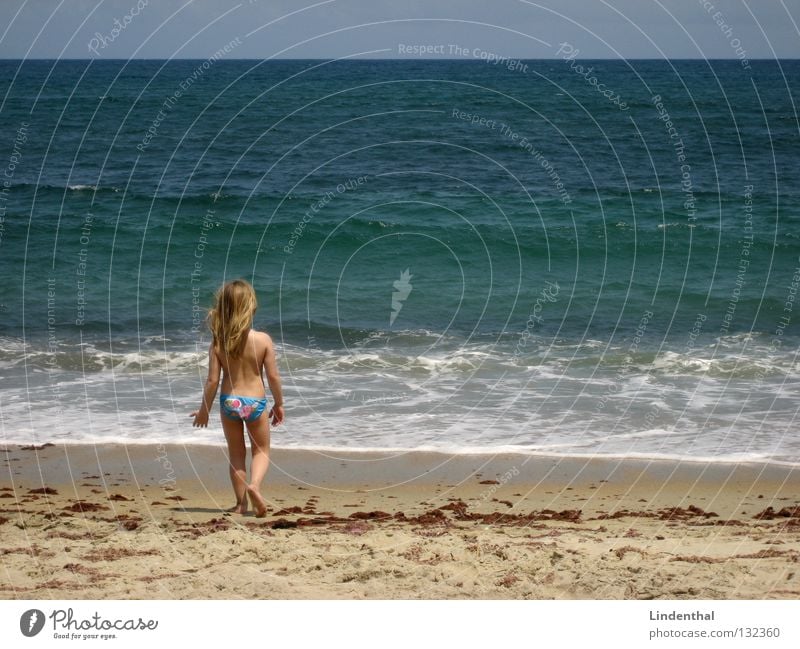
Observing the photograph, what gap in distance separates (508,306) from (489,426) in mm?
7560

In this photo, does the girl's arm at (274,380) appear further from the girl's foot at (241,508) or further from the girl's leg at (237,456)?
the girl's foot at (241,508)

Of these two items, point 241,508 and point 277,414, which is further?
point 241,508

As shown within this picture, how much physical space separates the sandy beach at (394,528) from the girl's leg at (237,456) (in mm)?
186

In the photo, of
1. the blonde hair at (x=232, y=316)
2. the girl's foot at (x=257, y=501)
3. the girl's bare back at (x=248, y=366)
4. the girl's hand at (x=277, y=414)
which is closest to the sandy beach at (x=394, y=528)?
the girl's foot at (x=257, y=501)

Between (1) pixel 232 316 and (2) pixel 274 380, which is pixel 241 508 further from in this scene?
(1) pixel 232 316

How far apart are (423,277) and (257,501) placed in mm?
13909

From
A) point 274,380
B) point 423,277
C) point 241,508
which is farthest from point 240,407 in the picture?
point 423,277

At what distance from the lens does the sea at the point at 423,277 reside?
1305 cm

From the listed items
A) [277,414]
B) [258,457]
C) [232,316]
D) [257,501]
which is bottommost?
[257,501]

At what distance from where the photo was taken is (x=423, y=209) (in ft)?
92.0

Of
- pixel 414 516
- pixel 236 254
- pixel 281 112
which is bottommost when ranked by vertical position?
pixel 414 516

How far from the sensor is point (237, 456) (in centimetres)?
902

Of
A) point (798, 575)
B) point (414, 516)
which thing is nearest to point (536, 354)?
point (414, 516)
